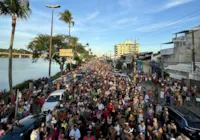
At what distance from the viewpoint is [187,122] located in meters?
9.31

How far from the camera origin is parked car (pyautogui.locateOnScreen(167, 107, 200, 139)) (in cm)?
877

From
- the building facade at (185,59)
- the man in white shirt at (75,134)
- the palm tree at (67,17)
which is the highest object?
the palm tree at (67,17)

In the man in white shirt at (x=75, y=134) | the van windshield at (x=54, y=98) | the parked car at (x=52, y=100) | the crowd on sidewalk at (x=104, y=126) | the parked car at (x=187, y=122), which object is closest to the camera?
the crowd on sidewalk at (x=104, y=126)

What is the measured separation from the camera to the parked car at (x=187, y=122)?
877 centimetres

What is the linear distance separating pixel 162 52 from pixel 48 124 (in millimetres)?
34000

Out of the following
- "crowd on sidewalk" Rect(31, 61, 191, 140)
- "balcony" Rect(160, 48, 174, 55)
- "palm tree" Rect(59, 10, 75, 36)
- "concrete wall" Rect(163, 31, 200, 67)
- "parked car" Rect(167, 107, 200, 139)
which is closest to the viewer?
"crowd on sidewalk" Rect(31, 61, 191, 140)

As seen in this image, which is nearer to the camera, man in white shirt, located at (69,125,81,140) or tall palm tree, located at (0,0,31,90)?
man in white shirt, located at (69,125,81,140)

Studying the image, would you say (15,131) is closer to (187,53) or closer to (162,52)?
(187,53)

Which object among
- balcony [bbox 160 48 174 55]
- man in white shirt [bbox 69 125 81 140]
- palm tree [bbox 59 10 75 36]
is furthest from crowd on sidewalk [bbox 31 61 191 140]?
palm tree [bbox 59 10 75 36]

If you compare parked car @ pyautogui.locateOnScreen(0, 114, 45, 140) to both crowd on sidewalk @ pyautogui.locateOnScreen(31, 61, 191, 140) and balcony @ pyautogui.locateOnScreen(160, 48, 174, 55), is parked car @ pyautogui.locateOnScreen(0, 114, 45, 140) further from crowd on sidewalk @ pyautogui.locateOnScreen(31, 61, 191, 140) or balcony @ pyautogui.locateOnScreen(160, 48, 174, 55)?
balcony @ pyautogui.locateOnScreen(160, 48, 174, 55)

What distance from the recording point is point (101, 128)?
9.37 metres

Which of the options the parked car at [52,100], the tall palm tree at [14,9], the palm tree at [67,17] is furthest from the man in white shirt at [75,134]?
the palm tree at [67,17]

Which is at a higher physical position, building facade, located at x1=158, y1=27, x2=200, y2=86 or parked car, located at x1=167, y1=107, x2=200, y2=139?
building facade, located at x1=158, y1=27, x2=200, y2=86

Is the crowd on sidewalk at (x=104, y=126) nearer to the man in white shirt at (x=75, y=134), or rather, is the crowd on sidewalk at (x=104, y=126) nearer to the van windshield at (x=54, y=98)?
the man in white shirt at (x=75, y=134)
